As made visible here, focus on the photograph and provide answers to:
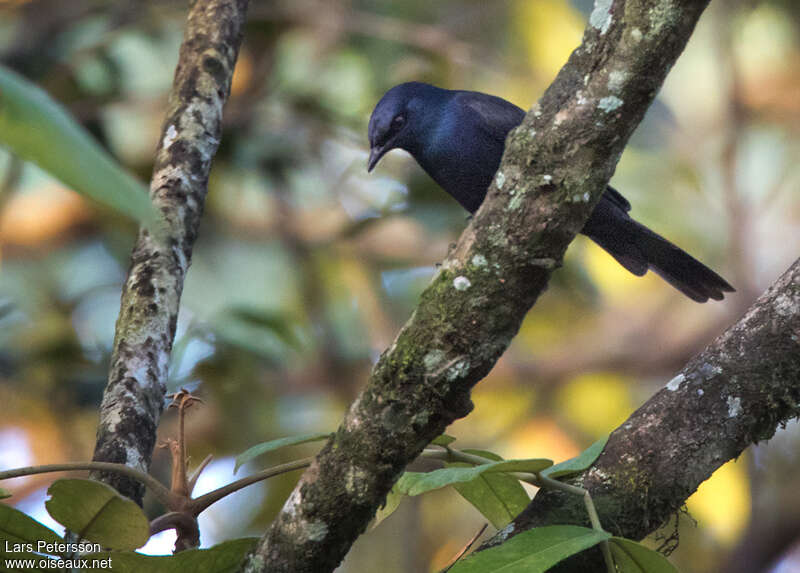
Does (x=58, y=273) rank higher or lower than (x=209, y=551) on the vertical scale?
higher

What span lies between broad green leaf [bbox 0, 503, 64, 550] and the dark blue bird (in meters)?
2.81

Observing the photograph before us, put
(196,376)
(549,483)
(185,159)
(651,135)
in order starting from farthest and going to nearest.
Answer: (651,135) < (196,376) < (185,159) < (549,483)

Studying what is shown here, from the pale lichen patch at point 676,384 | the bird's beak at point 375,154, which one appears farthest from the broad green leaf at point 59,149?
the bird's beak at point 375,154

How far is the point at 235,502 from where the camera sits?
6.69m

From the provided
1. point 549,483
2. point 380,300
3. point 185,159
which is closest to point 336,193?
point 380,300

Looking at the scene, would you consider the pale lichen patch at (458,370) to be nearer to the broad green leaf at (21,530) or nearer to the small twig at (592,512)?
the small twig at (592,512)

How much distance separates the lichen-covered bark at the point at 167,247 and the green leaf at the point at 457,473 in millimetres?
740

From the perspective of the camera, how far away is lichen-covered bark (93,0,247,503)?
2184 millimetres

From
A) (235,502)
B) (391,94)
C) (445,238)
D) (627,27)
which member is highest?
(445,238)

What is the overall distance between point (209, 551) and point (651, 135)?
21.9ft

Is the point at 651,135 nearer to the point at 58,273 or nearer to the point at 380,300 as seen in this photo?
the point at 380,300

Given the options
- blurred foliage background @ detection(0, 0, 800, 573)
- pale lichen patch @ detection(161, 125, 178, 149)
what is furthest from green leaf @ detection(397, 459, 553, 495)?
blurred foliage background @ detection(0, 0, 800, 573)

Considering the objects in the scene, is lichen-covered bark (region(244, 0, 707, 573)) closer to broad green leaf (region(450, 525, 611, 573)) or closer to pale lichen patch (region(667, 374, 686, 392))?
broad green leaf (region(450, 525, 611, 573))

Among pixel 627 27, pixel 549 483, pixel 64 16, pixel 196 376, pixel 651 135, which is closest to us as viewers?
pixel 627 27
